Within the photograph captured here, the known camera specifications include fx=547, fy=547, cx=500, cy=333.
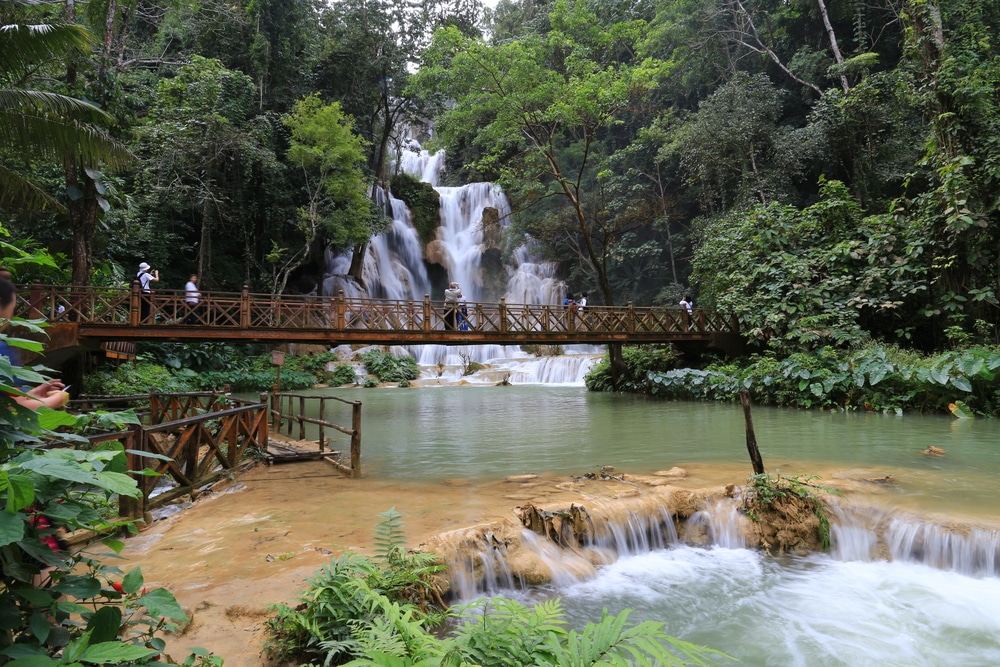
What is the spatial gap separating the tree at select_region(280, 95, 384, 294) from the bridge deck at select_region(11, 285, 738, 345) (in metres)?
6.76

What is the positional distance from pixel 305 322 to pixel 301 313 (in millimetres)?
886

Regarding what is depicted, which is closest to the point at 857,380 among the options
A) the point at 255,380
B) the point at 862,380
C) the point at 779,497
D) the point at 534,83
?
the point at 862,380

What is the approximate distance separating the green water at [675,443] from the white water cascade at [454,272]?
12.0 m

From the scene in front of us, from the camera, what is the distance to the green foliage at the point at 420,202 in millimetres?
32406

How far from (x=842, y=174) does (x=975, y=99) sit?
1062 cm

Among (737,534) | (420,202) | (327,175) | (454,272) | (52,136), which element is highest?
(420,202)

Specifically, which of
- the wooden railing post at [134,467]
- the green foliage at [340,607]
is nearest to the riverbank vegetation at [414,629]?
the green foliage at [340,607]

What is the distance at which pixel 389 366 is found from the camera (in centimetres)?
2475

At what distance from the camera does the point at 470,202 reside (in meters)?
34.0

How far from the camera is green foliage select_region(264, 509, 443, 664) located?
2.95m

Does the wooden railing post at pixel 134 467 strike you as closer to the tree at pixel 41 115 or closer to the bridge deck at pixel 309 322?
the tree at pixel 41 115

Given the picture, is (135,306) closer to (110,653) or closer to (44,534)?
(44,534)

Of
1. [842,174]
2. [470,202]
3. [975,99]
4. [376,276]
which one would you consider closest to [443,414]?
[975,99]

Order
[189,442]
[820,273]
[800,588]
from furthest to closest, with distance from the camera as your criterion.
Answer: [820,273] < [189,442] < [800,588]
